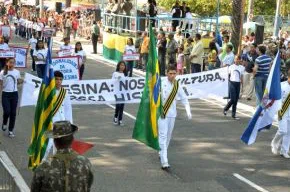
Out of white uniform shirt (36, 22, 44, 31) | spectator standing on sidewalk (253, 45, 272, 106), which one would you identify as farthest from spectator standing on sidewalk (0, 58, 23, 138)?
white uniform shirt (36, 22, 44, 31)

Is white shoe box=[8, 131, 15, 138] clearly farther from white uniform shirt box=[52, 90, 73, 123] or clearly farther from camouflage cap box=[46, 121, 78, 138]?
camouflage cap box=[46, 121, 78, 138]

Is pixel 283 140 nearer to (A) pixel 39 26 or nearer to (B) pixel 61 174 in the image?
(B) pixel 61 174

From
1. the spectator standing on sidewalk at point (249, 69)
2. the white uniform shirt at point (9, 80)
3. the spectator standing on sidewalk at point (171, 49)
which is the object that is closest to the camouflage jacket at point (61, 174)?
the white uniform shirt at point (9, 80)

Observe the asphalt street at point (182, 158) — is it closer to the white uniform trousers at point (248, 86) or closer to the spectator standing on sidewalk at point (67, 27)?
the white uniform trousers at point (248, 86)

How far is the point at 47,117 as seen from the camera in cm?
882

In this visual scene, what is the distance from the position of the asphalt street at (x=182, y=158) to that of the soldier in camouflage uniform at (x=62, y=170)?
4.07 metres

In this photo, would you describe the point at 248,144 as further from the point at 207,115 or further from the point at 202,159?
the point at 207,115

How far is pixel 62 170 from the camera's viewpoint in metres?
4.84

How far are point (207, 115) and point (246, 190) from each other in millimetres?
6318

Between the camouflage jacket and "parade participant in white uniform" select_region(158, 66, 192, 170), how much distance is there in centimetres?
516

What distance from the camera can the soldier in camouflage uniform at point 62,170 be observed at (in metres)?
4.84

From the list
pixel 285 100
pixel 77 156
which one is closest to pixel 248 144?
pixel 285 100

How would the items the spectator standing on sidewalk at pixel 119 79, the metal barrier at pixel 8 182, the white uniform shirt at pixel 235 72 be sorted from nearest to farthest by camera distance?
the metal barrier at pixel 8 182 → the spectator standing on sidewalk at pixel 119 79 → the white uniform shirt at pixel 235 72

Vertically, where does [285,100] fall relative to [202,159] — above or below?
above
